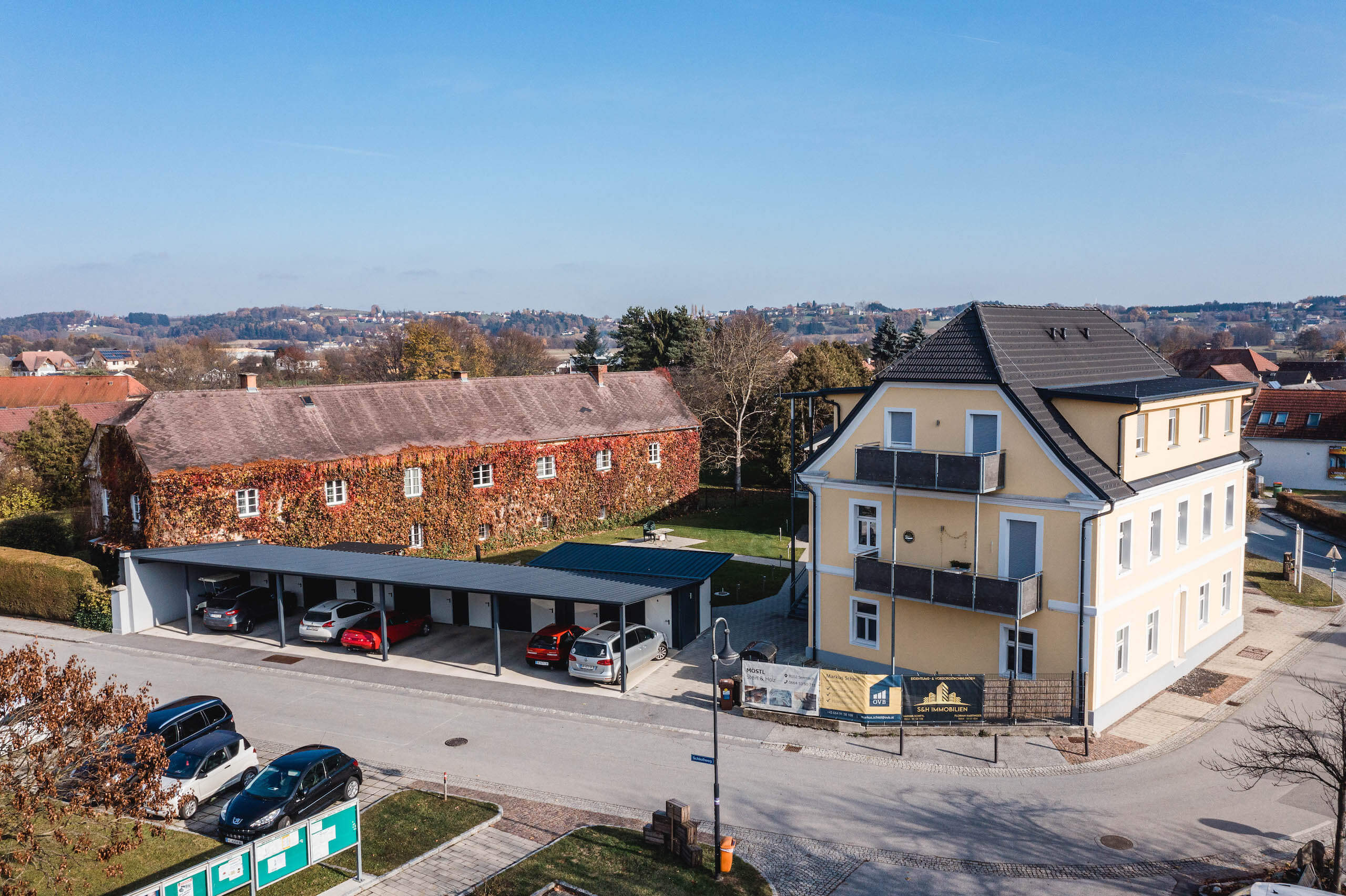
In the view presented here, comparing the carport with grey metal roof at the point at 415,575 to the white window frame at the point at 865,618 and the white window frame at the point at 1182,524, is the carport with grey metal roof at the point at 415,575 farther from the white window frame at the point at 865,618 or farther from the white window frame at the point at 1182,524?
the white window frame at the point at 1182,524

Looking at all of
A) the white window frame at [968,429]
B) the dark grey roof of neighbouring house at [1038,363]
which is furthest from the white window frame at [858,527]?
the dark grey roof of neighbouring house at [1038,363]

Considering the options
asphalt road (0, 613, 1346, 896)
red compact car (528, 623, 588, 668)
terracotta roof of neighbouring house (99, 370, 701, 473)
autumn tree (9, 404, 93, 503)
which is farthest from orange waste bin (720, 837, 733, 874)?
autumn tree (9, 404, 93, 503)

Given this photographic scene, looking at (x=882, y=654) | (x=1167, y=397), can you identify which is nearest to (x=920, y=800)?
(x=882, y=654)

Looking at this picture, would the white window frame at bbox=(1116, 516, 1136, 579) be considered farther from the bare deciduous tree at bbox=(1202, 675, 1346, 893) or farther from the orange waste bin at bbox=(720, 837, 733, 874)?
the orange waste bin at bbox=(720, 837, 733, 874)

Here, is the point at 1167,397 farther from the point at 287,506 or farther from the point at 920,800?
the point at 287,506

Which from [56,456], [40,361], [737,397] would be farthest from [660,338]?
[40,361]

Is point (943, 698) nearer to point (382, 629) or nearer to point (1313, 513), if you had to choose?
point (382, 629)

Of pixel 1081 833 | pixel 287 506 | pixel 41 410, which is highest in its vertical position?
pixel 41 410
